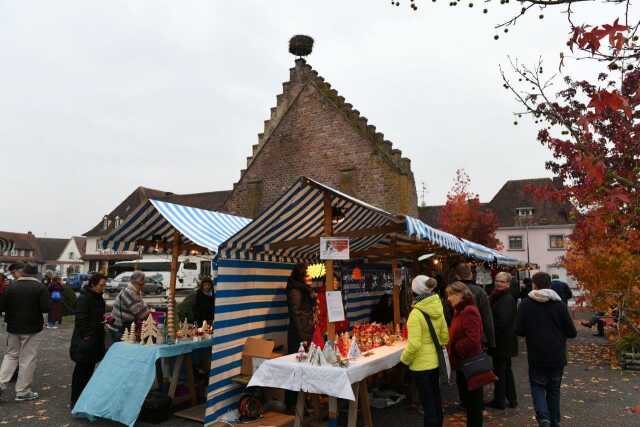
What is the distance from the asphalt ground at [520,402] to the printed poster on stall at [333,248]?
2290 mm

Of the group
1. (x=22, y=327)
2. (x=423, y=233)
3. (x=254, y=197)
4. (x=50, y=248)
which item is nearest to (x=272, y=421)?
(x=423, y=233)

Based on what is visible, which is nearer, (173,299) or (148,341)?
(148,341)

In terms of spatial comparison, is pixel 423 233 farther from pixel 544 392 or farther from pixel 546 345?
pixel 544 392

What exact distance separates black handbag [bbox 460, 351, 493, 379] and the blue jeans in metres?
0.84

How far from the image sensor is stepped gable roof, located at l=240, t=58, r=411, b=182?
1869 cm

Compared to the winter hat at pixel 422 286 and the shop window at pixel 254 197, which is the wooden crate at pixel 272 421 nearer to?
the winter hat at pixel 422 286

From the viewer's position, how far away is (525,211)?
124ft

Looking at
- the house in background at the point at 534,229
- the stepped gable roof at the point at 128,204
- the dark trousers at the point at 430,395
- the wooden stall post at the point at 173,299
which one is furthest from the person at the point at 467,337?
the stepped gable roof at the point at 128,204

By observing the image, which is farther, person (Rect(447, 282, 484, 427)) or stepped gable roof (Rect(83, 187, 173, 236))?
stepped gable roof (Rect(83, 187, 173, 236))

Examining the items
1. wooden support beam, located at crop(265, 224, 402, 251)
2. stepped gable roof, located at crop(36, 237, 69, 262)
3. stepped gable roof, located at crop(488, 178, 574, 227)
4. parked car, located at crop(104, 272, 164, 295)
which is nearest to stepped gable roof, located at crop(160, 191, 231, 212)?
parked car, located at crop(104, 272, 164, 295)

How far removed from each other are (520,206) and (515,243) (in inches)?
136

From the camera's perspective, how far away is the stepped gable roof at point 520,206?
36.3 meters

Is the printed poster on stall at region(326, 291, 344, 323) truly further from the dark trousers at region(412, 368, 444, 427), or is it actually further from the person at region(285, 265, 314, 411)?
the person at region(285, 265, 314, 411)

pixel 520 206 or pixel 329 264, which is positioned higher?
pixel 520 206
